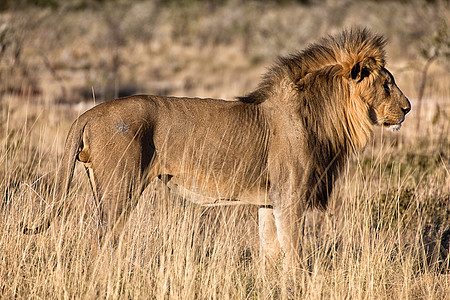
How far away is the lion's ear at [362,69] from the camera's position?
4.89m

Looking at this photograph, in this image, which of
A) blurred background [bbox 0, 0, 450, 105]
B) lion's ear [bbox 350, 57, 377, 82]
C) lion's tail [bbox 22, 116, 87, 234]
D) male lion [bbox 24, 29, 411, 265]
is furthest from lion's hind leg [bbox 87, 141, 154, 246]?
blurred background [bbox 0, 0, 450, 105]

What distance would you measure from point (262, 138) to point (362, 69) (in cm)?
103

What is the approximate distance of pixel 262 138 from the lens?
483cm

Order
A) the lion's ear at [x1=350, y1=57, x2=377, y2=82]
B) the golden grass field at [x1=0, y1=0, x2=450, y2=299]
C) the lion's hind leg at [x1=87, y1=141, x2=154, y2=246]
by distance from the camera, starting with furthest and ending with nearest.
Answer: the lion's ear at [x1=350, y1=57, x2=377, y2=82], the lion's hind leg at [x1=87, y1=141, x2=154, y2=246], the golden grass field at [x1=0, y1=0, x2=450, y2=299]

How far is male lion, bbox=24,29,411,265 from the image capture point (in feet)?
14.3

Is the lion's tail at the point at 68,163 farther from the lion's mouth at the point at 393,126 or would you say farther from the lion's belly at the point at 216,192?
the lion's mouth at the point at 393,126

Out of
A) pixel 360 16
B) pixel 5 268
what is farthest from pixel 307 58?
pixel 360 16

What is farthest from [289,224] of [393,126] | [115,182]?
[115,182]

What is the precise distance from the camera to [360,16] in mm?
30766

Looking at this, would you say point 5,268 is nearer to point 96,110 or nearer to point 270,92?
point 96,110

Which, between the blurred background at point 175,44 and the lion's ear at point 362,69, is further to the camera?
the blurred background at point 175,44

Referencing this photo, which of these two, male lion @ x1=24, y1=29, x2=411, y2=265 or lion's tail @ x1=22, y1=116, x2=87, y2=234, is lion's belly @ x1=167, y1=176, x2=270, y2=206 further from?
lion's tail @ x1=22, y1=116, x2=87, y2=234

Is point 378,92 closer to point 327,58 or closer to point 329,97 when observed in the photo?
point 329,97

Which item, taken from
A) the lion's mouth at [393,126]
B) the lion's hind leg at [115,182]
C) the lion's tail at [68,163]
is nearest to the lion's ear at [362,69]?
the lion's mouth at [393,126]
